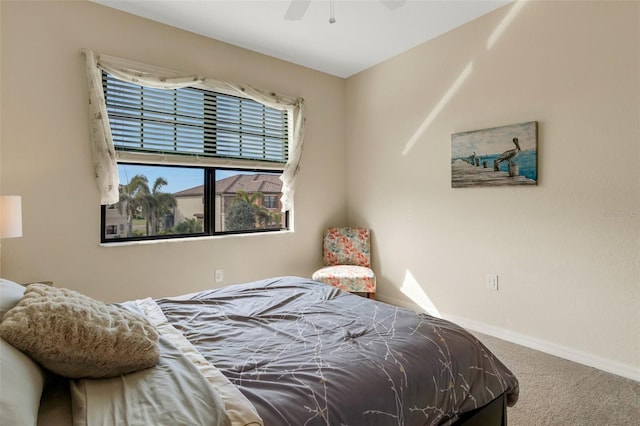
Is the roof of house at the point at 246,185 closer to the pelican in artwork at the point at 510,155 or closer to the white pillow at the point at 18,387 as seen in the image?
the pelican in artwork at the point at 510,155

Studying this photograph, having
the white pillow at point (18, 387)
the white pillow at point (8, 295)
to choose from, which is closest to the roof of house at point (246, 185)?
the white pillow at point (8, 295)

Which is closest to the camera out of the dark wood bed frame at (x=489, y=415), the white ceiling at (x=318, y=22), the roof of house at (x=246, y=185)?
the dark wood bed frame at (x=489, y=415)

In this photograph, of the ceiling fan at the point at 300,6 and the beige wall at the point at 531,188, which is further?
the beige wall at the point at 531,188

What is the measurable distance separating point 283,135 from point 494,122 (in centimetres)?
212

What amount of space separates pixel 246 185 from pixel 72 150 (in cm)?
152

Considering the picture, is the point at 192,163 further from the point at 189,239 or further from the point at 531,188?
the point at 531,188

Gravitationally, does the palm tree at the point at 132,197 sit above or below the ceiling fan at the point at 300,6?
below

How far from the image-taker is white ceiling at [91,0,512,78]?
270 centimetres

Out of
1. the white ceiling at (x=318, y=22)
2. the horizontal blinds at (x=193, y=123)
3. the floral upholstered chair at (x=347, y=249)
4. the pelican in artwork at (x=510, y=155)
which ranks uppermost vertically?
the white ceiling at (x=318, y=22)

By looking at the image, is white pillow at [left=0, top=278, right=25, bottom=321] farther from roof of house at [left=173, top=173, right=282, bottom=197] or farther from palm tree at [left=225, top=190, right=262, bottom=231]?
palm tree at [left=225, top=190, right=262, bottom=231]

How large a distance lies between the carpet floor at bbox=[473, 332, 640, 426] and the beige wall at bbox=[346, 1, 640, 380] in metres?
0.18

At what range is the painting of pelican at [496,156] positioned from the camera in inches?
104

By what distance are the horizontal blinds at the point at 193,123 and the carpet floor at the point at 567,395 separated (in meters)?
2.93

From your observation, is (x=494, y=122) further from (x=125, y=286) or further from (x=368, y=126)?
(x=125, y=286)
